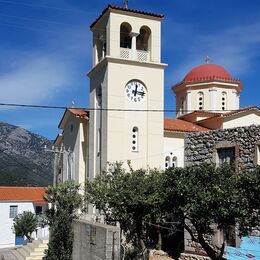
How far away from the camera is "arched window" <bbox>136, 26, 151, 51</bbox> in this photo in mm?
31625

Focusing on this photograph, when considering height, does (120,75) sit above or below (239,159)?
above

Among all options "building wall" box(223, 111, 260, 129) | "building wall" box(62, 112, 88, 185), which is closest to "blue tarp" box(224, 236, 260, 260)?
"building wall" box(62, 112, 88, 185)

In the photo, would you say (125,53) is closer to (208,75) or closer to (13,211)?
(208,75)

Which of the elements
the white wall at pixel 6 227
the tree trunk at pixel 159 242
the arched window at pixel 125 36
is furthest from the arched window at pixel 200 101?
the white wall at pixel 6 227

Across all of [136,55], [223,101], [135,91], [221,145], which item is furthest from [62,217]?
[223,101]

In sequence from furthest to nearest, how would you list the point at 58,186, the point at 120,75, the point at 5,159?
the point at 5,159, the point at 120,75, the point at 58,186

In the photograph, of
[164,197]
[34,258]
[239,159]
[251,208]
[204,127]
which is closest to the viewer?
[251,208]

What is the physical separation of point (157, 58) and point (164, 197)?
64.2 ft

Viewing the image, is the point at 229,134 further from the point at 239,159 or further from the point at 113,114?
the point at 113,114

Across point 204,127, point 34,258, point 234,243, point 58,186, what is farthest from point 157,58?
point 234,243

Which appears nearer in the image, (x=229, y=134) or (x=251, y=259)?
(x=251, y=259)

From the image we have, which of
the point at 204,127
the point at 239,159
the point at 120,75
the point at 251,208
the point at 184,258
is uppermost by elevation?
the point at 120,75

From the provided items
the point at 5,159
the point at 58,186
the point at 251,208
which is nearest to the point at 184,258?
the point at 251,208

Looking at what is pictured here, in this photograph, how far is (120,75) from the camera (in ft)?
99.8
